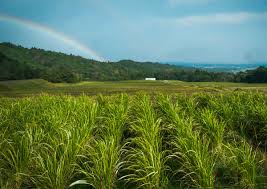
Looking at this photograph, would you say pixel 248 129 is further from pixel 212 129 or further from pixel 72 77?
pixel 72 77

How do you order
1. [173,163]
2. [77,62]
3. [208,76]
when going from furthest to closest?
1. [77,62]
2. [208,76]
3. [173,163]

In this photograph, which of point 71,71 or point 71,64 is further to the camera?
point 71,64

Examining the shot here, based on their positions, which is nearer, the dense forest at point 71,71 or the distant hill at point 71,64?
the dense forest at point 71,71

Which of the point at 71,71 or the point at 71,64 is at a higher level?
the point at 71,64

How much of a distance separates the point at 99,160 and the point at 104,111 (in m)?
5.11

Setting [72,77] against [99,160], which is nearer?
[99,160]

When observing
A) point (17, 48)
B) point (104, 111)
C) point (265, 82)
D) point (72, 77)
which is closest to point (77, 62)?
point (17, 48)

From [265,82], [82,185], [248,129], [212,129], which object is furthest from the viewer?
[265,82]

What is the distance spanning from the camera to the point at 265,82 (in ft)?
322

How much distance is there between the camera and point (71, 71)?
5182 inches

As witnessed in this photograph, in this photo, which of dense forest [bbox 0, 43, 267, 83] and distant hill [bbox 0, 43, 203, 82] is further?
distant hill [bbox 0, 43, 203, 82]

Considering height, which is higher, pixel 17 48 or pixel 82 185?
pixel 17 48

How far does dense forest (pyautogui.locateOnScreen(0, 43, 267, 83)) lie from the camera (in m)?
99.4

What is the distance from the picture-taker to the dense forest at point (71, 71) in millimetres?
99375
